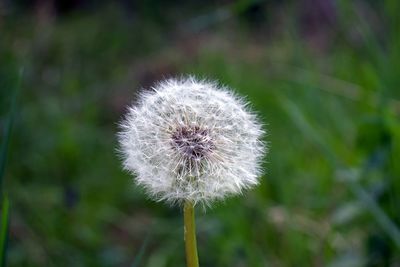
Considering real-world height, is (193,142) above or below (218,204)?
below

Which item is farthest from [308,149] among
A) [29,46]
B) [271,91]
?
[29,46]

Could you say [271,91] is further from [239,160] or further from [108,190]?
[239,160]

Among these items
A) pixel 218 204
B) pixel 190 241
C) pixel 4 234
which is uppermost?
pixel 218 204

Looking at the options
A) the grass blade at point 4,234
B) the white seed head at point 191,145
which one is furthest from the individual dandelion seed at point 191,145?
the grass blade at point 4,234

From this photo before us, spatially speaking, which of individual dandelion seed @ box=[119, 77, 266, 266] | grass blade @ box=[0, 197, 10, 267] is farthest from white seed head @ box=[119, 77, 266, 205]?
grass blade @ box=[0, 197, 10, 267]

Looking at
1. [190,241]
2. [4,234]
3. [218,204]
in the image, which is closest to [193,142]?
[190,241]

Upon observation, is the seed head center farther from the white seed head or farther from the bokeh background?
the bokeh background

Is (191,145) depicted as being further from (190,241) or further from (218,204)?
(218,204)

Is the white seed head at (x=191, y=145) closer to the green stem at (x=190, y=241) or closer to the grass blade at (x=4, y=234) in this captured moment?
the green stem at (x=190, y=241)
